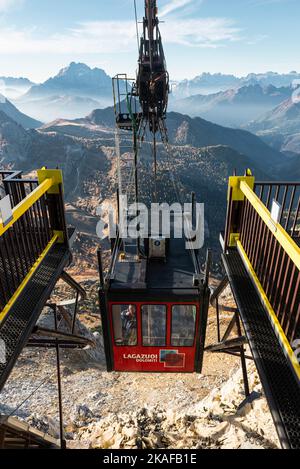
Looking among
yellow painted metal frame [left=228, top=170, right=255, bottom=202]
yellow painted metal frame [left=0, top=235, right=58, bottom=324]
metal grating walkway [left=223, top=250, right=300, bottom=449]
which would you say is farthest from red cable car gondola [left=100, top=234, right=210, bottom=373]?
yellow painted metal frame [left=228, top=170, right=255, bottom=202]

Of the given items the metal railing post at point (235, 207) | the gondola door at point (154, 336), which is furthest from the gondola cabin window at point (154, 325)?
the metal railing post at point (235, 207)

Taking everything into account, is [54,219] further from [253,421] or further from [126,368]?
[253,421]

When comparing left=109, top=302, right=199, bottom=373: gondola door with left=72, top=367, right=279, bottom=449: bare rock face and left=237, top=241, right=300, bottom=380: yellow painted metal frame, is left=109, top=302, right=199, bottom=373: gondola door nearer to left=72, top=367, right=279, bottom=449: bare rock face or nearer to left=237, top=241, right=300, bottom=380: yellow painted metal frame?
left=237, top=241, right=300, bottom=380: yellow painted metal frame

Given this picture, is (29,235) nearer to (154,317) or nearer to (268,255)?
(154,317)

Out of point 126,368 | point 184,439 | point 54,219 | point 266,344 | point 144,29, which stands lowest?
point 184,439

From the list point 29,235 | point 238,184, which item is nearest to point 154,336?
point 29,235

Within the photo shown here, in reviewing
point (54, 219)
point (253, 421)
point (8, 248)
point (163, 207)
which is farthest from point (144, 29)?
point (253, 421)

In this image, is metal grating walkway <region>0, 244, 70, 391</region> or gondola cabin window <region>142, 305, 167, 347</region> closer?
metal grating walkway <region>0, 244, 70, 391</region>
